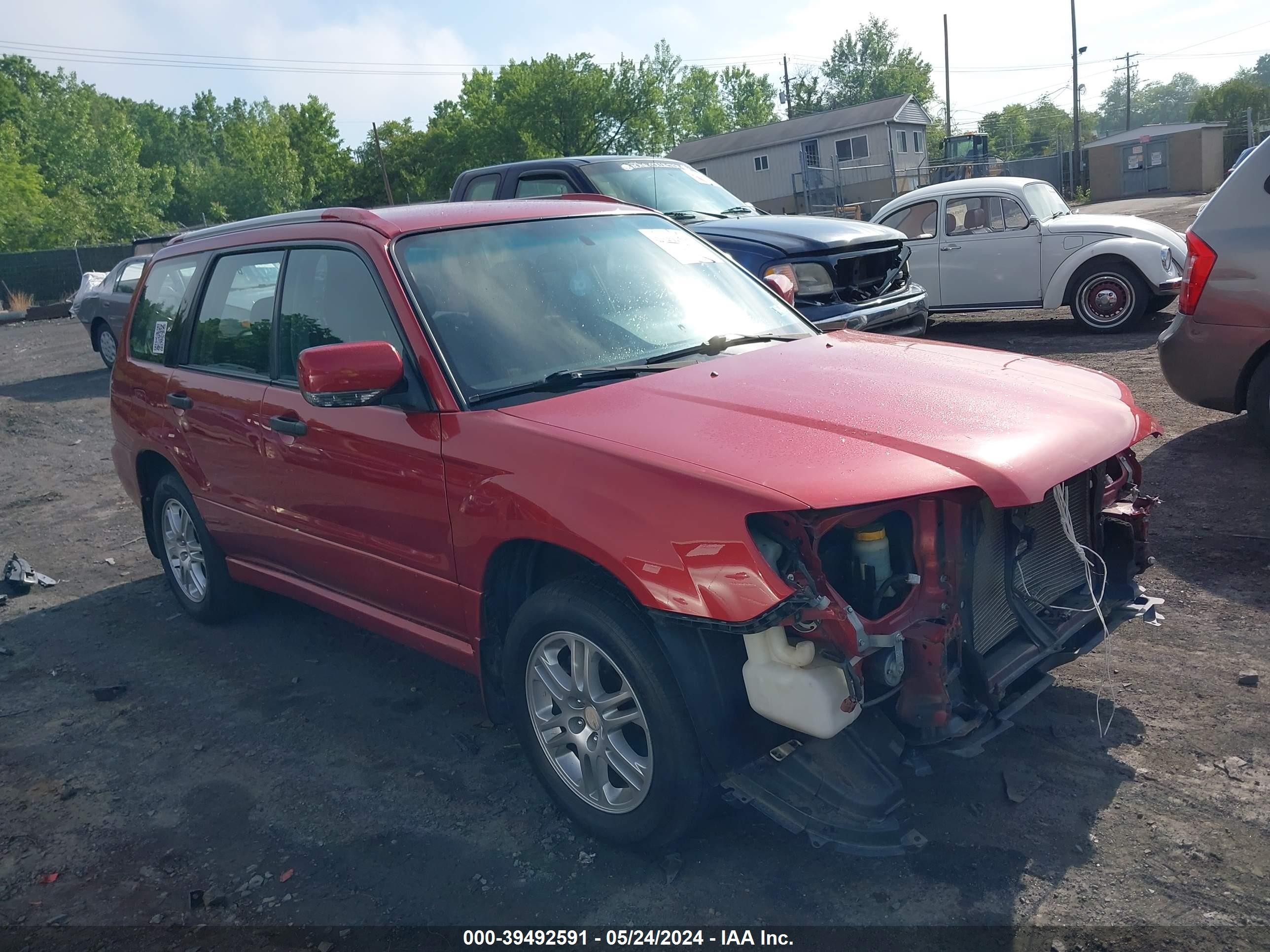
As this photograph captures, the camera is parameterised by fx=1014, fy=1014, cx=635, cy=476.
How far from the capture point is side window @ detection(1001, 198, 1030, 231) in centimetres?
1138

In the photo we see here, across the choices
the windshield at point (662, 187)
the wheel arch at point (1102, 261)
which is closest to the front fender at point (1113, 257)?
the wheel arch at point (1102, 261)

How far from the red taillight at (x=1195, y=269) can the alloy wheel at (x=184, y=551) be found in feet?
19.1

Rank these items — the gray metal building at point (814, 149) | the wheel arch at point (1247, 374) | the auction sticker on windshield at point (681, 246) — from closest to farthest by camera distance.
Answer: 1. the auction sticker on windshield at point (681, 246)
2. the wheel arch at point (1247, 374)
3. the gray metal building at point (814, 149)

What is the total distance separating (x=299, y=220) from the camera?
4.42 metres

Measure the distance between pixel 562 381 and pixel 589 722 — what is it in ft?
3.78

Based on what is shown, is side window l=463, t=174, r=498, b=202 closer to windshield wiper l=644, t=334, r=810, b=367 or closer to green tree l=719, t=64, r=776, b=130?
windshield wiper l=644, t=334, r=810, b=367

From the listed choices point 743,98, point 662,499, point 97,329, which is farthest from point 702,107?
point 662,499

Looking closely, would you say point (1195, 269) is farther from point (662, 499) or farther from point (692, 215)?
point (662, 499)

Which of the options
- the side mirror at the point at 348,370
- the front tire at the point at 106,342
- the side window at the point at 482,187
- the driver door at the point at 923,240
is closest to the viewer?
the side mirror at the point at 348,370

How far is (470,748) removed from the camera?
13.0ft

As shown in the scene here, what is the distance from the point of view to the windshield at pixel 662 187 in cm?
920

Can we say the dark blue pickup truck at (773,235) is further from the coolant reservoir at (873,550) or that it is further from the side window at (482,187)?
the coolant reservoir at (873,550)

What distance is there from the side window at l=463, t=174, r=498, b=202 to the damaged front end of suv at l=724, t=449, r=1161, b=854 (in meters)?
7.57

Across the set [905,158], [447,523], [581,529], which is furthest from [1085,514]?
[905,158]
